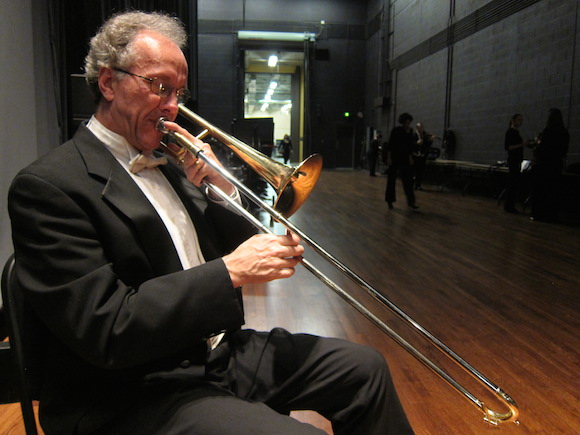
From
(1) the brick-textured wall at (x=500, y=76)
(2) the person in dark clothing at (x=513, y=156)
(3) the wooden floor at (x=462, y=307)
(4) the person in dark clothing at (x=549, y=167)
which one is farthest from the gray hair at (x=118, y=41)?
(1) the brick-textured wall at (x=500, y=76)

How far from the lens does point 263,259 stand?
105cm

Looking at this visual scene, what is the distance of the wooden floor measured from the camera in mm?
2125

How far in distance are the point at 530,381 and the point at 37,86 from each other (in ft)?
11.0

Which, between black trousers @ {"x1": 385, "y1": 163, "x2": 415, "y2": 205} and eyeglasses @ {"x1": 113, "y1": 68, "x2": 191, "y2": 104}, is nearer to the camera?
eyeglasses @ {"x1": 113, "y1": 68, "x2": 191, "y2": 104}

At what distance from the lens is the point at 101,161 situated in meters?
1.13

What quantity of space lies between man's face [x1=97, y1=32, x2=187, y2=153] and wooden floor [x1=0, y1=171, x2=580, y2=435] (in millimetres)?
1378

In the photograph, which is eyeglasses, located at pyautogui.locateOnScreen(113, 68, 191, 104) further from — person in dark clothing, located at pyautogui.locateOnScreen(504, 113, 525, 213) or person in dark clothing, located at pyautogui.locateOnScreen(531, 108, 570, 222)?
person in dark clothing, located at pyautogui.locateOnScreen(504, 113, 525, 213)

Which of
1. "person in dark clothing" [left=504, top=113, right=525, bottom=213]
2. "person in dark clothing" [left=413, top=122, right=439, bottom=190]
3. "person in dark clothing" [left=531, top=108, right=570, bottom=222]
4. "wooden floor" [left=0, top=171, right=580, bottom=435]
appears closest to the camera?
"wooden floor" [left=0, top=171, right=580, bottom=435]

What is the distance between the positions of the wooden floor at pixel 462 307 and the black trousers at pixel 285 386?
2.94 feet

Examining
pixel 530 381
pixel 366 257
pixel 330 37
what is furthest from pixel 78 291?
pixel 330 37

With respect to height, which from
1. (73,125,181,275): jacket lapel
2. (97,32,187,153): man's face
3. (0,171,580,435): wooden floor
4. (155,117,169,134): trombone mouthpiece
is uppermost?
(97,32,187,153): man's face

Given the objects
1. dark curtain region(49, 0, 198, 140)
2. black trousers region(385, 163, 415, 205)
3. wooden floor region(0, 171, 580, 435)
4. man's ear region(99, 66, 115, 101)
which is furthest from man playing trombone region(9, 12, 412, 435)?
black trousers region(385, 163, 415, 205)

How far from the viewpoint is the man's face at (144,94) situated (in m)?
1.21

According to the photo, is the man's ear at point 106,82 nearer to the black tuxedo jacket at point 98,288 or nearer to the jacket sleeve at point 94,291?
the black tuxedo jacket at point 98,288
